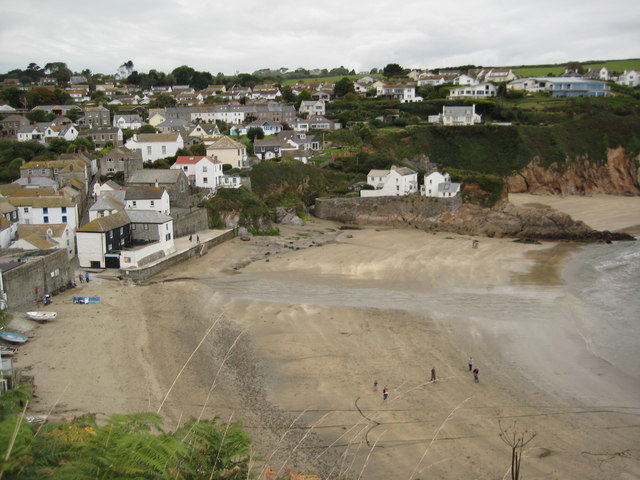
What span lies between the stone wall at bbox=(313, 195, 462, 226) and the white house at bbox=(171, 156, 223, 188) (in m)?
7.70

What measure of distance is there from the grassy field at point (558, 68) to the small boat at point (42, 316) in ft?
286

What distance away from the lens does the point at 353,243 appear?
105 ft

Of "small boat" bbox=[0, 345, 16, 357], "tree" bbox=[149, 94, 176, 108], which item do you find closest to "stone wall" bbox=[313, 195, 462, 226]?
"small boat" bbox=[0, 345, 16, 357]

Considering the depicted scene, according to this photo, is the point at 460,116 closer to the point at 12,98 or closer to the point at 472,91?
the point at 472,91

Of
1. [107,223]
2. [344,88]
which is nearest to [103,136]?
[107,223]

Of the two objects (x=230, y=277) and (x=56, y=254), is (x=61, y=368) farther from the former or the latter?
(x=230, y=277)

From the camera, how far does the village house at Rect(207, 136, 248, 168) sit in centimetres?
4056

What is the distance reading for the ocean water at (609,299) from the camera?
17.8m

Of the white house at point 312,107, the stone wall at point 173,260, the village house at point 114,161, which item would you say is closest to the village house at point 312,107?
the white house at point 312,107

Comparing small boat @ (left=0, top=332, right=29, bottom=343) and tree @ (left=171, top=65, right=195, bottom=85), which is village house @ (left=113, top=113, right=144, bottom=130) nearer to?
small boat @ (left=0, top=332, right=29, bottom=343)

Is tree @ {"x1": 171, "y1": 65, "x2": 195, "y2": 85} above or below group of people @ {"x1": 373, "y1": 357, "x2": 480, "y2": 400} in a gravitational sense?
above

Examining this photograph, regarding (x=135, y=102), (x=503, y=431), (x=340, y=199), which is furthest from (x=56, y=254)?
(x=135, y=102)

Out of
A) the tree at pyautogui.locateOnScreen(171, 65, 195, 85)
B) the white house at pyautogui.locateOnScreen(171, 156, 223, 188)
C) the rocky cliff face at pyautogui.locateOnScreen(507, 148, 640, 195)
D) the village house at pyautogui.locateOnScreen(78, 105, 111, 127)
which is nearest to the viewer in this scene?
the white house at pyautogui.locateOnScreen(171, 156, 223, 188)

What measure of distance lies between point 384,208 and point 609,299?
18011 millimetres
